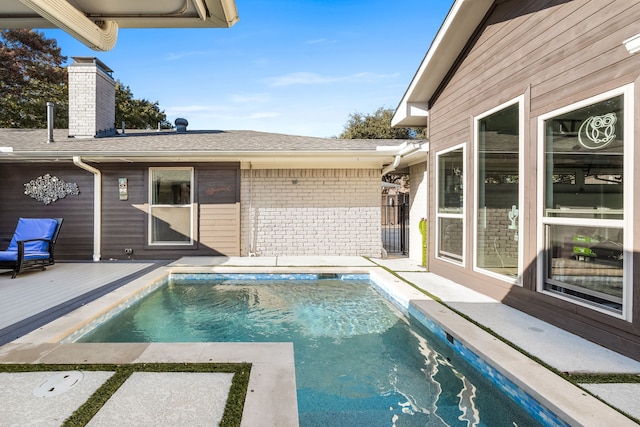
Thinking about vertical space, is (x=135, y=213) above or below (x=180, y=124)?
below

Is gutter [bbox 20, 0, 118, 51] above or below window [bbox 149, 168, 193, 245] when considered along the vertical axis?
above

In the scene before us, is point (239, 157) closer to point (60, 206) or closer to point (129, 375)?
point (60, 206)

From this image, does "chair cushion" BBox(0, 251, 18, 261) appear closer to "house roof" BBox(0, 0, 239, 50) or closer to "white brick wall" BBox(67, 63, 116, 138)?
"white brick wall" BBox(67, 63, 116, 138)

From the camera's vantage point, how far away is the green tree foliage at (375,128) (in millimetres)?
22391

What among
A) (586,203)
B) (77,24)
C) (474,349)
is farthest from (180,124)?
(586,203)

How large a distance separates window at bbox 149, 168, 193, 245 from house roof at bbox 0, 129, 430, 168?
18.4 inches

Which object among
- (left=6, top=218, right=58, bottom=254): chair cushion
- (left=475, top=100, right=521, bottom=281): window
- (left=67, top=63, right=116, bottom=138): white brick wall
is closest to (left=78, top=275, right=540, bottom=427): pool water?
(left=475, top=100, right=521, bottom=281): window

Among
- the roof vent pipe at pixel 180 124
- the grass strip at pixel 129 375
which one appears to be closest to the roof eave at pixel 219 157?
the roof vent pipe at pixel 180 124

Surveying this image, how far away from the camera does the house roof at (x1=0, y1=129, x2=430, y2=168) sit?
6.80 m

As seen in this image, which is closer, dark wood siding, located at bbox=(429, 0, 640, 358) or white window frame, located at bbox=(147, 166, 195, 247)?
dark wood siding, located at bbox=(429, 0, 640, 358)

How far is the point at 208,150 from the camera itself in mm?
6859

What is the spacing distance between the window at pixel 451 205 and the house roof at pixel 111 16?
4132 mm

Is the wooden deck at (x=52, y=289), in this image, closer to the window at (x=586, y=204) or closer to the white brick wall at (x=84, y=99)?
the white brick wall at (x=84, y=99)

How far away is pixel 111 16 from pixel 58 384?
2363 mm
